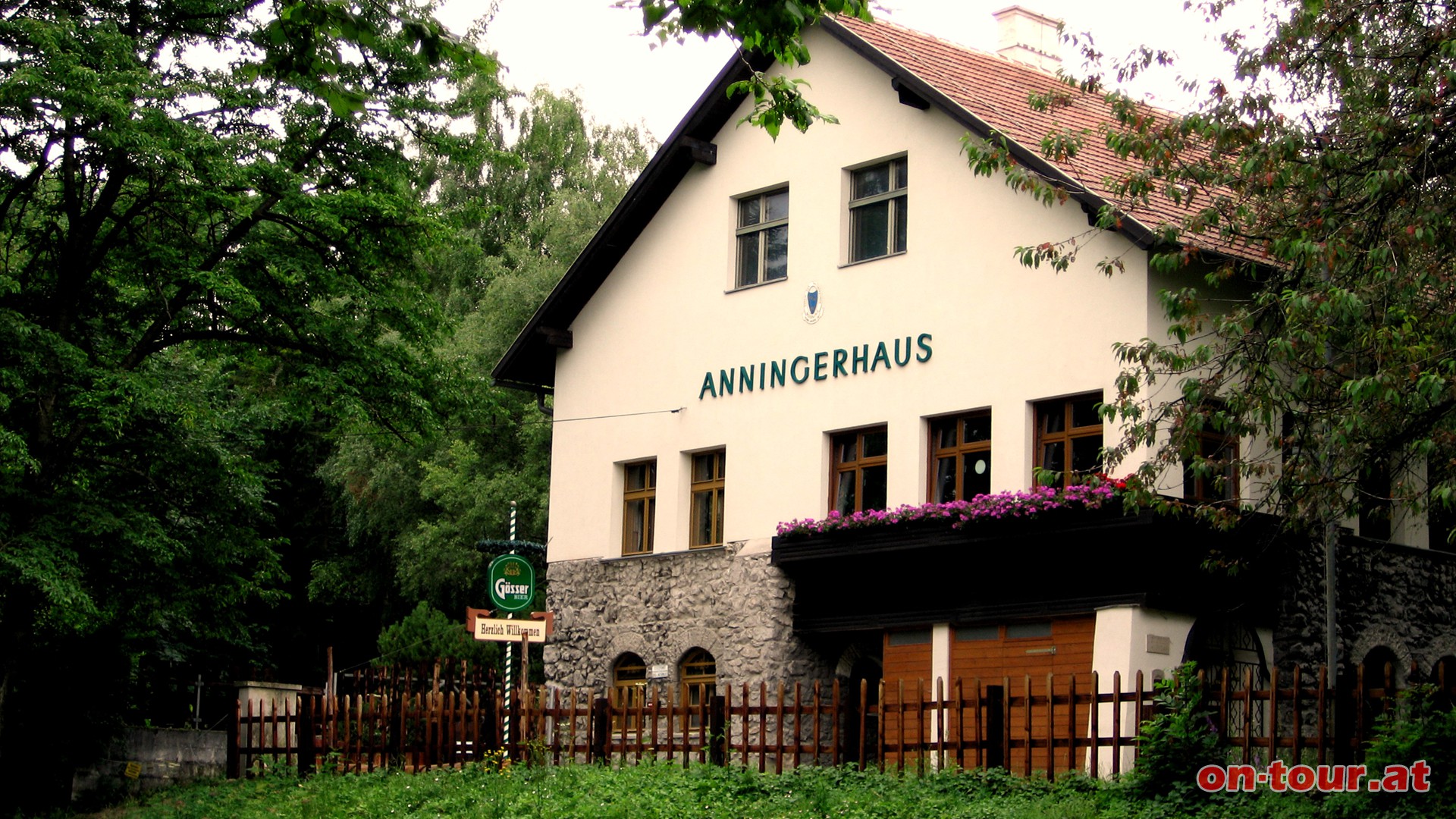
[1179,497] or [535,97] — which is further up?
[535,97]

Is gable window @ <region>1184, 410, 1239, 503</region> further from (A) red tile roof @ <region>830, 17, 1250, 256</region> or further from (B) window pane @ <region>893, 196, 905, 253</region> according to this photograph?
(B) window pane @ <region>893, 196, 905, 253</region>

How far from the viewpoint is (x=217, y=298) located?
21.0 m

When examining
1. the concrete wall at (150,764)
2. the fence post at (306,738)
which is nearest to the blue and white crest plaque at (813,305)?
the fence post at (306,738)

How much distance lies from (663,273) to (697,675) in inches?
230

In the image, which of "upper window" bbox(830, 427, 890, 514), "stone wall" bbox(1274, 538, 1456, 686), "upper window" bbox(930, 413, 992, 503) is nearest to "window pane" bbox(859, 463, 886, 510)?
"upper window" bbox(830, 427, 890, 514)

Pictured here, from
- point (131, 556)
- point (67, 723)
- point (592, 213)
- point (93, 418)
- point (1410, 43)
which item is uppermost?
point (592, 213)

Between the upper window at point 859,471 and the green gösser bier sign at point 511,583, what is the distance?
4.24 metres

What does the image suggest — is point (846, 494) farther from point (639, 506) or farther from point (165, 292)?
point (165, 292)

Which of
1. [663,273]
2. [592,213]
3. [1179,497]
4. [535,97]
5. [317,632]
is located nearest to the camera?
[1179,497]

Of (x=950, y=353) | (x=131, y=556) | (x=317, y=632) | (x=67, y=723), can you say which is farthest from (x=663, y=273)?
(x=317, y=632)

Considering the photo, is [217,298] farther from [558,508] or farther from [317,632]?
[317,632]

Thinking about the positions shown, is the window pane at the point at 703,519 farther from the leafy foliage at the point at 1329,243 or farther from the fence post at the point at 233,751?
the leafy foliage at the point at 1329,243

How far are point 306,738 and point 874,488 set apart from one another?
316 inches
